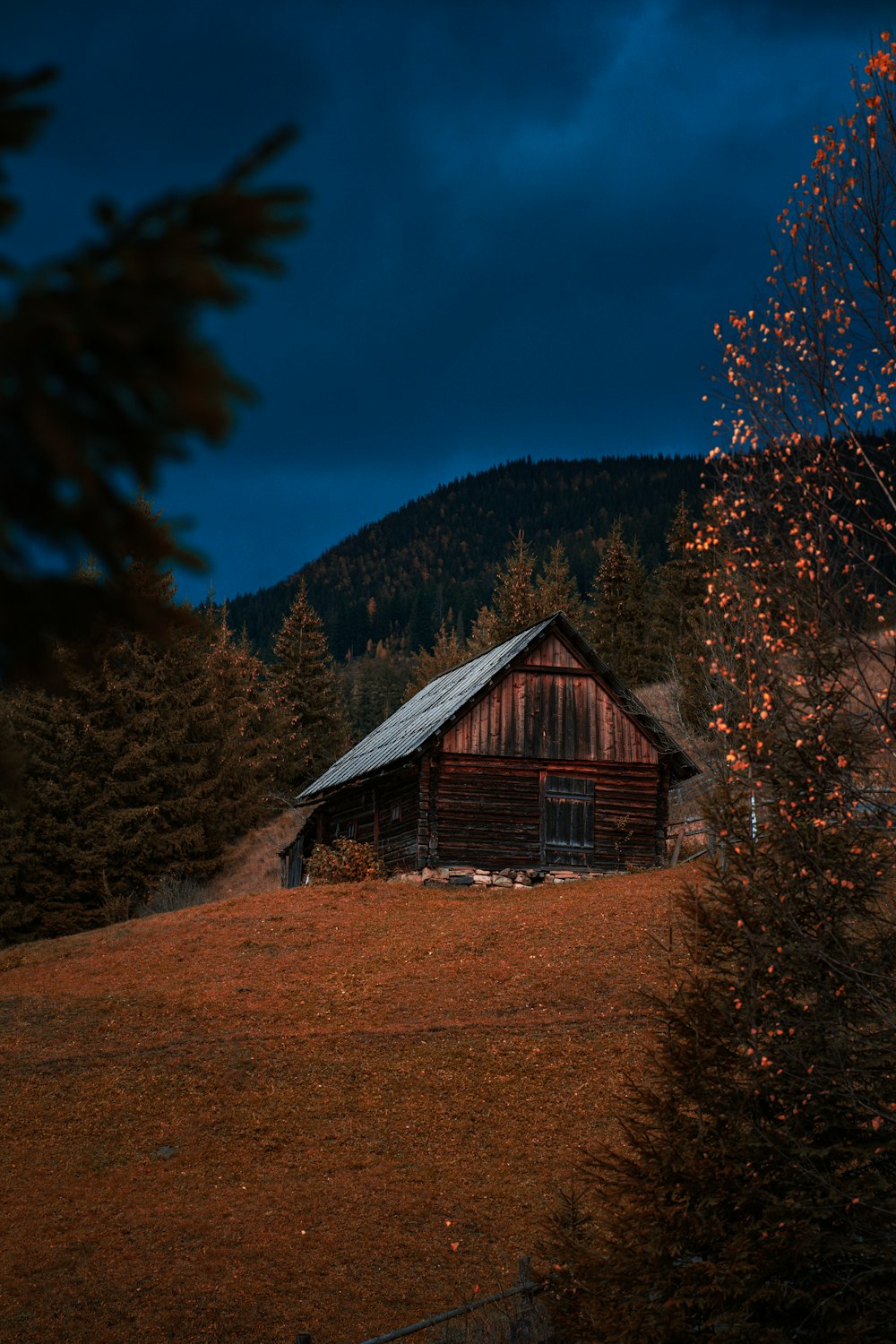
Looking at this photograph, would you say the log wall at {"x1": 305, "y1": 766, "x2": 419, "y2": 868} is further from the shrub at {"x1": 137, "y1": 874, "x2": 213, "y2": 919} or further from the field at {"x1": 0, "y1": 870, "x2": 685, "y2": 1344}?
the shrub at {"x1": 137, "y1": 874, "x2": 213, "y2": 919}

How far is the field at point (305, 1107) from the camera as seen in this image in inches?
452

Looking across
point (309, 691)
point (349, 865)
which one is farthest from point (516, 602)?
point (349, 865)

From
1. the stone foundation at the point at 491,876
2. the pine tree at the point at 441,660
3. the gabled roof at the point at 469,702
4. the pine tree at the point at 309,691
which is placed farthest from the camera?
the pine tree at the point at 441,660

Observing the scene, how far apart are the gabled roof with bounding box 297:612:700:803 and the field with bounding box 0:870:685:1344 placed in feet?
17.8

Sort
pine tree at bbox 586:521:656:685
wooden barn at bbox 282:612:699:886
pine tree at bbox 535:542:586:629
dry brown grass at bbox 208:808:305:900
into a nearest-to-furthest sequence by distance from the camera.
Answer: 1. wooden barn at bbox 282:612:699:886
2. dry brown grass at bbox 208:808:305:900
3. pine tree at bbox 535:542:586:629
4. pine tree at bbox 586:521:656:685

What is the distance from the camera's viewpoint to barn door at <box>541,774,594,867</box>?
1168 inches

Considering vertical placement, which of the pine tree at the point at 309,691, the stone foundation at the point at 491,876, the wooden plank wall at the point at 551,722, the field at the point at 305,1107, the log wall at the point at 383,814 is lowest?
the field at the point at 305,1107

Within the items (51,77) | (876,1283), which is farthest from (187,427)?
(876,1283)

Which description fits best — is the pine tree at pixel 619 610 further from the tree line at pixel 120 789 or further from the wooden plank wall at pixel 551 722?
the wooden plank wall at pixel 551 722

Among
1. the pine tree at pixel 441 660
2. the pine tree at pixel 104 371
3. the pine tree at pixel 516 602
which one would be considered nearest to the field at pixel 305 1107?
the pine tree at pixel 104 371

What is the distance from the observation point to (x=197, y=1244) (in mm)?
12328

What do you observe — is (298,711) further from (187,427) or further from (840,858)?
(187,427)

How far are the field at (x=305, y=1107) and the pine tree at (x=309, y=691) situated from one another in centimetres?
2934

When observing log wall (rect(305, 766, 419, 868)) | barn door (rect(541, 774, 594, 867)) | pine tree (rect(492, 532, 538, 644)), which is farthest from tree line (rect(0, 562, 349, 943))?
pine tree (rect(492, 532, 538, 644))
